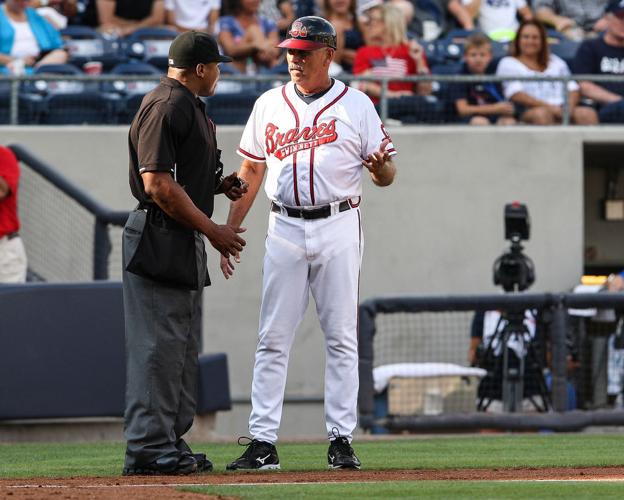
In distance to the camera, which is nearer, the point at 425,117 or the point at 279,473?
the point at 279,473

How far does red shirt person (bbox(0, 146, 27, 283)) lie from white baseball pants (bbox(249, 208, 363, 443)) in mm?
4708

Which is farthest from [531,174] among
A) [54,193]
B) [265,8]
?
[54,193]

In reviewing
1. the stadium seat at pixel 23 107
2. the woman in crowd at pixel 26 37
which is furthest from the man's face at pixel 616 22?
the stadium seat at pixel 23 107

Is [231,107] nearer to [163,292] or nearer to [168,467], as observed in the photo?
[163,292]

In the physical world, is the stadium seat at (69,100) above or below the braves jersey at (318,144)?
above

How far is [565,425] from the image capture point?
34.8ft

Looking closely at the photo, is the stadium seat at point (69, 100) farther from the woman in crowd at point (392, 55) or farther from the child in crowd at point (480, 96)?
the child in crowd at point (480, 96)

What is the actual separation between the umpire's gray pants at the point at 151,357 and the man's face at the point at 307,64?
1017 mm

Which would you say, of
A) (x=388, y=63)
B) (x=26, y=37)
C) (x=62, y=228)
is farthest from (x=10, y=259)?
(x=388, y=63)

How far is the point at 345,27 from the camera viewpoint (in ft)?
46.9

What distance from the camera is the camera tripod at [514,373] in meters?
10.7

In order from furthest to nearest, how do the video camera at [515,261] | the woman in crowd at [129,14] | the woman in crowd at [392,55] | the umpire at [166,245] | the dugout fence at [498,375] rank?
the woman in crowd at [129,14]
the woman in crowd at [392,55]
the video camera at [515,261]
the dugout fence at [498,375]
the umpire at [166,245]

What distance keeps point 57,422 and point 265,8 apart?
7.03 meters

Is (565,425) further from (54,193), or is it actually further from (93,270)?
(54,193)
